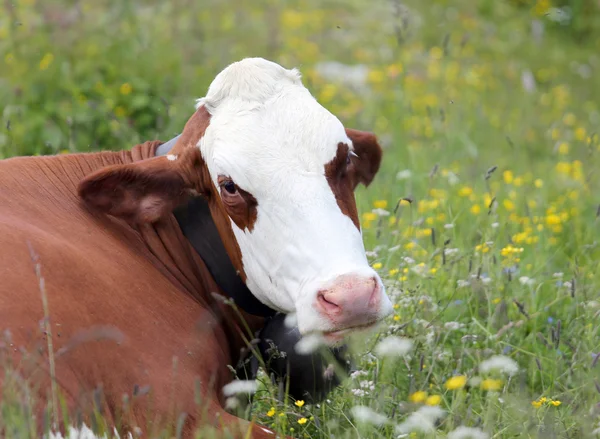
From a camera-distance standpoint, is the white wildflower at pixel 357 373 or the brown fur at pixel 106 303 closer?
the brown fur at pixel 106 303

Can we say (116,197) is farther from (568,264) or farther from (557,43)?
(557,43)

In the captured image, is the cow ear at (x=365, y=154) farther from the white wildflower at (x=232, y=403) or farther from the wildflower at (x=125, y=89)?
the wildflower at (x=125, y=89)

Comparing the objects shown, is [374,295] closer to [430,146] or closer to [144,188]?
[144,188]

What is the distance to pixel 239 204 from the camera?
382 centimetres

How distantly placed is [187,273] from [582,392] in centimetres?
173

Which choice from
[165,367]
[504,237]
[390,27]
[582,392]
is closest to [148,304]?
[165,367]

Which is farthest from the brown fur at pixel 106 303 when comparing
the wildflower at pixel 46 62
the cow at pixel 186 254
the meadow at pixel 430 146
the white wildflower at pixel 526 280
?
the wildflower at pixel 46 62

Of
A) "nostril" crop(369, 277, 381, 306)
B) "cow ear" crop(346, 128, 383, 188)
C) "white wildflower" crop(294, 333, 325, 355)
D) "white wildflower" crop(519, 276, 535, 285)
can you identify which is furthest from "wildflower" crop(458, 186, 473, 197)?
"nostril" crop(369, 277, 381, 306)

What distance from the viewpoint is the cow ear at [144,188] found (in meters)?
3.92

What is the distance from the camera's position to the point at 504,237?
599 cm

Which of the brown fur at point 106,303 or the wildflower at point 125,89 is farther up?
the brown fur at point 106,303

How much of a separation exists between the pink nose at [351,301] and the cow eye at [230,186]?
0.61 metres

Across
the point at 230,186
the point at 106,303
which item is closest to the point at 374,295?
the point at 230,186

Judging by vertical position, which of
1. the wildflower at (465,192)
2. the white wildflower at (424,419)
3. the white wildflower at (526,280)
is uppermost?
the white wildflower at (424,419)
